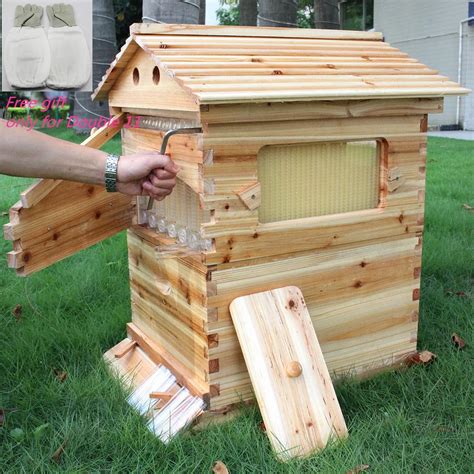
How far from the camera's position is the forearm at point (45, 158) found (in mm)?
1995

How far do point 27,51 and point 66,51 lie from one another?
0.76ft

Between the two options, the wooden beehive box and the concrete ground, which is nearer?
the wooden beehive box

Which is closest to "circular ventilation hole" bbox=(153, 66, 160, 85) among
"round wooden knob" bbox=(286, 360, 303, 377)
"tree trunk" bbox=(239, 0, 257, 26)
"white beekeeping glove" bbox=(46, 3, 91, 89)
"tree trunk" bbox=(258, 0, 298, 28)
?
"round wooden knob" bbox=(286, 360, 303, 377)

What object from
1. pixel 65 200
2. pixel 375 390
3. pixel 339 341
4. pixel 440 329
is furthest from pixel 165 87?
pixel 440 329

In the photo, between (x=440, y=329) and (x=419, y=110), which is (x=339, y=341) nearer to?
(x=440, y=329)

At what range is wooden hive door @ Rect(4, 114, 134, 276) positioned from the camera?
2.48 meters

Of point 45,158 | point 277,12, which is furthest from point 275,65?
point 277,12

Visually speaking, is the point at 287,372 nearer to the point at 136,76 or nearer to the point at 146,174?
the point at 146,174

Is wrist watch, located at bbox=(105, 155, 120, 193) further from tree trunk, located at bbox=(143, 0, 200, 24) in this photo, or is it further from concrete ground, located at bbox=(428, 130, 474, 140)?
concrete ground, located at bbox=(428, 130, 474, 140)

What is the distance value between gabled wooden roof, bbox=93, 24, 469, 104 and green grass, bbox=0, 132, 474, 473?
114cm

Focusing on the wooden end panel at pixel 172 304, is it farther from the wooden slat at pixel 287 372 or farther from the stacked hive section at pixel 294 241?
the wooden slat at pixel 287 372

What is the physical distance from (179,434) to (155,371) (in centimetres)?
46

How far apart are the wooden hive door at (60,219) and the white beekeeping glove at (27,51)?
4.33 feet

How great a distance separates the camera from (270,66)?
240cm
